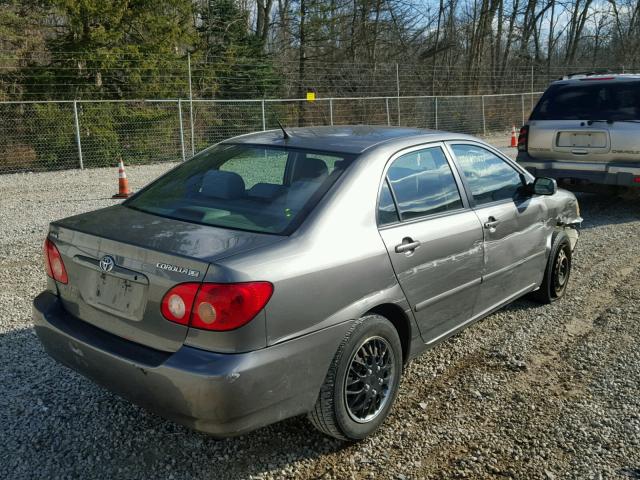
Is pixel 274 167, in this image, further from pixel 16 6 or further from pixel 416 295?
pixel 16 6

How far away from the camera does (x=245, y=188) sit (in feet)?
11.2

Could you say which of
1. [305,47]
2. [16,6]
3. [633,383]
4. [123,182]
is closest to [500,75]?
[305,47]

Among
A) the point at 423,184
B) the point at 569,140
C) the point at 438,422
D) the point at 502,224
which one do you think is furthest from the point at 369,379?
the point at 569,140

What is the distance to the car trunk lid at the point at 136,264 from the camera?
2.65 m

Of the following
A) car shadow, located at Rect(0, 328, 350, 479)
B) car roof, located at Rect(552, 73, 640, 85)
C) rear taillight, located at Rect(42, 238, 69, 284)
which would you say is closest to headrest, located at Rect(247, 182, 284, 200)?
rear taillight, located at Rect(42, 238, 69, 284)

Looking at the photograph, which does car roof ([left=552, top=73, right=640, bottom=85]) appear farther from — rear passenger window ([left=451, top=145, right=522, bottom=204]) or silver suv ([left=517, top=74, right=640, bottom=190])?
rear passenger window ([left=451, top=145, right=522, bottom=204])

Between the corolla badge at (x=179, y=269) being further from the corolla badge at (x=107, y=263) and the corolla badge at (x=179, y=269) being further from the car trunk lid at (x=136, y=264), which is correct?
the corolla badge at (x=107, y=263)

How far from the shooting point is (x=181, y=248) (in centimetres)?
272

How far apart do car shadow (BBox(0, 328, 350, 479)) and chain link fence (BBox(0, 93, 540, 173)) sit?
33.9 ft

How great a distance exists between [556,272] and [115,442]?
3.78 metres

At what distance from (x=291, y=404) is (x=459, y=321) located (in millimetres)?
1536

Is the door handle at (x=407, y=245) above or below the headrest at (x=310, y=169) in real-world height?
below

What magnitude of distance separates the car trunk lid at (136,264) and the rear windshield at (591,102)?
686 cm

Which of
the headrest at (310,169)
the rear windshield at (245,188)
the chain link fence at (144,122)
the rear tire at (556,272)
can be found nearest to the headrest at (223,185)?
the rear windshield at (245,188)
